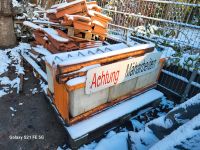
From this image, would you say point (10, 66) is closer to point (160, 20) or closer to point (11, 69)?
point (11, 69)

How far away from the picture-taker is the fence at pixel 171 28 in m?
3.64

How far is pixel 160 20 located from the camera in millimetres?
4098

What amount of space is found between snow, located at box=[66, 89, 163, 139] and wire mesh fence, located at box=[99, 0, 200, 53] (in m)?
1.33

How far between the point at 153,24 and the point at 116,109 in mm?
2419

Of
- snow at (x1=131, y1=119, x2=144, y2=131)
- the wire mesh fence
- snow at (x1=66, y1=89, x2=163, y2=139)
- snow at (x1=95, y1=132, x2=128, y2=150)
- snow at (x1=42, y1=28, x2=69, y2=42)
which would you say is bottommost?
snow at (x1=131, y1=119, x2=144, y2=131)

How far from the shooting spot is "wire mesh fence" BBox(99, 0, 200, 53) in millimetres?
3656

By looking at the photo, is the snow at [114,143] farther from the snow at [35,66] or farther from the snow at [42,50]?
the snow at [42,50]

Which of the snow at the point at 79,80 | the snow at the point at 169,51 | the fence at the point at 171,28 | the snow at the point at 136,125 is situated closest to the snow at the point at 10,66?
the snow at the point at 79,80

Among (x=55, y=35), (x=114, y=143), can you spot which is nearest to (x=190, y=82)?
(x=114, y=143)

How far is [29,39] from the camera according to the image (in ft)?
19.7

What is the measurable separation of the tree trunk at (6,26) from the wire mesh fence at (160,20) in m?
2.90

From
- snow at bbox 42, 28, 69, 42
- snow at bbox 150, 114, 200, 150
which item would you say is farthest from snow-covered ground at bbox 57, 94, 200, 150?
snow at bbox 42, 28, 69, 42

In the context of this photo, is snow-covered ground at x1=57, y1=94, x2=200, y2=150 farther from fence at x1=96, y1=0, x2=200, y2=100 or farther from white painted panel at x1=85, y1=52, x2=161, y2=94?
white painted panel at x1=85, y1=52, x2=161, y2=94

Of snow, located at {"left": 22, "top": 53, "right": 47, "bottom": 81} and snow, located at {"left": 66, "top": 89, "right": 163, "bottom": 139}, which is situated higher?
snow, located at {"left": 22, "top": 53, "right": 47, "bottom": 81}
